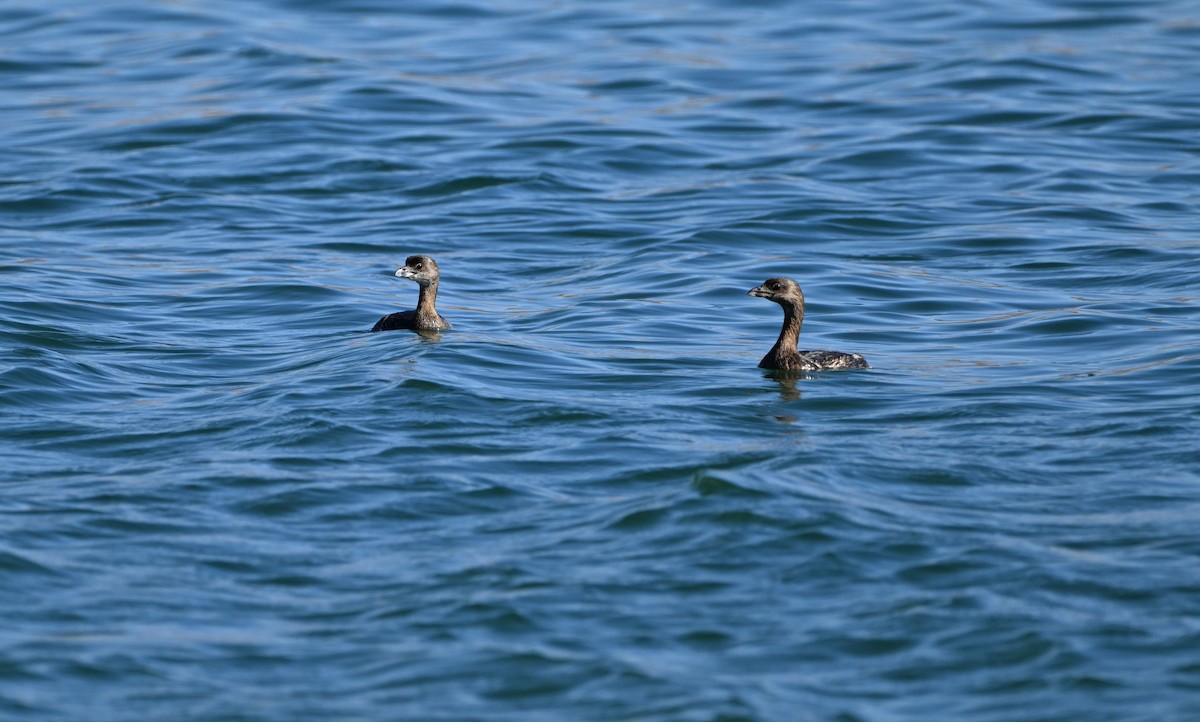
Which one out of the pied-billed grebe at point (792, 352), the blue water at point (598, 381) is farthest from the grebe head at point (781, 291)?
the blue water at point (598, 381)

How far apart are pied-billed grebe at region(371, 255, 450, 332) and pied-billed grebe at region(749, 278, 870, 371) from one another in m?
2.89

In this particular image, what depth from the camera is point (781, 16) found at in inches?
1259

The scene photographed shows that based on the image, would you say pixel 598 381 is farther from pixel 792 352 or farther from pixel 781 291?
pixel 781 291

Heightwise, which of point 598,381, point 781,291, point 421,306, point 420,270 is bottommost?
point 598,381

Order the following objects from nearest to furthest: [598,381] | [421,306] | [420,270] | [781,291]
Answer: [598,381], [781,291], [421,306], [420,270]

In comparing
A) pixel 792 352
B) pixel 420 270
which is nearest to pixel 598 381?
pixel 792 352

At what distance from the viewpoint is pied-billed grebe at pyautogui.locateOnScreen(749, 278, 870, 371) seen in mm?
13672

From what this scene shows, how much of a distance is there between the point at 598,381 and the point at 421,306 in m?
2.13

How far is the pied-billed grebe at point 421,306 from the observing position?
49.3ft

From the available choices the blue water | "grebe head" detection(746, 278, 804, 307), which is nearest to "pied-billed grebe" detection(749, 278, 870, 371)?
"grebe head" detection(746, 278, 804, 307)

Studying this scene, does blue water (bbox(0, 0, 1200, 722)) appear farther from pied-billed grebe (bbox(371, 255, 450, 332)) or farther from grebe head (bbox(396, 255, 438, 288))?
grebe head (bbox(396, 255, 438, 288))

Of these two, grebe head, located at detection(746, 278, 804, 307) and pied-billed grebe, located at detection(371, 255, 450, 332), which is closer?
grebe head, located at detection(746, 278, 804, 307)

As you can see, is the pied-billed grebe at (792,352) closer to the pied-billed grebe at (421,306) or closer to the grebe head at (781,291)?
the grebe head at (781,291)

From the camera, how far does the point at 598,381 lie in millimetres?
13703
